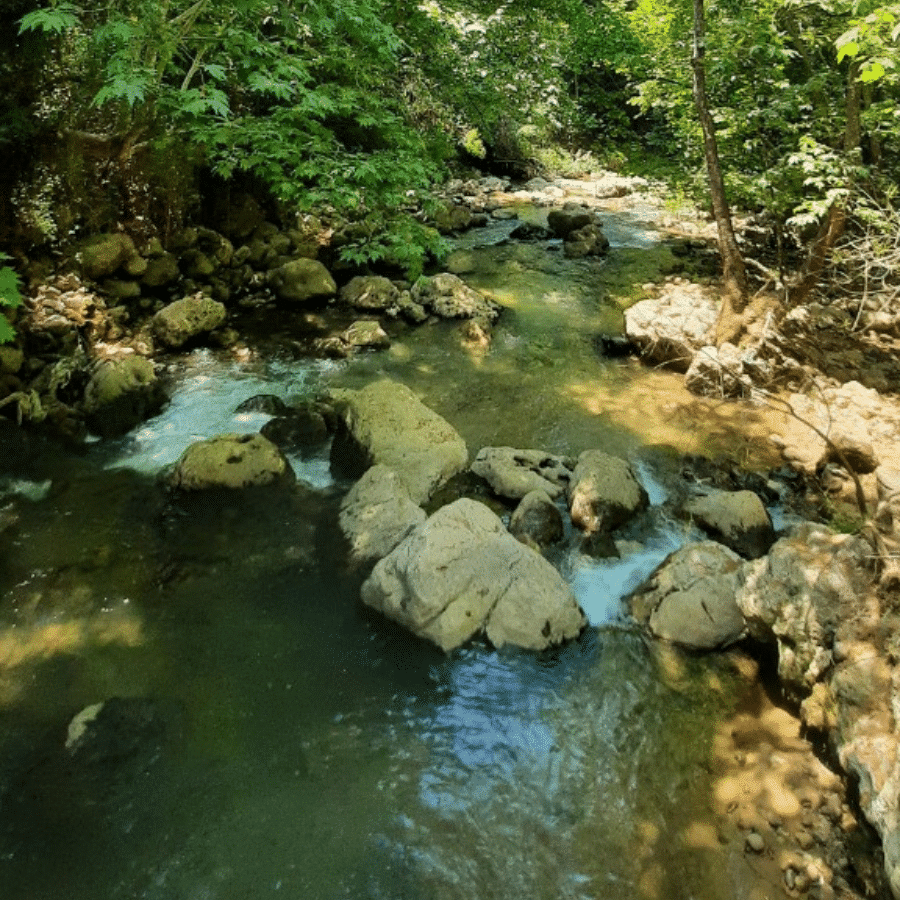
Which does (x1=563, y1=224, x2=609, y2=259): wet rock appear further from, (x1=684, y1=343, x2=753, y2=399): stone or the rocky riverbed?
(x1=684, y1=343, x2=753, y2=399): stone

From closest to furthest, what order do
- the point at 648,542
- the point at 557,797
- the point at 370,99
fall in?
the point at 557,797, the point at 648,542, the point at 370,99

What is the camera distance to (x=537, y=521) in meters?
5.43

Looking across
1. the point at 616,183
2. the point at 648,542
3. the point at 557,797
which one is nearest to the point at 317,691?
the point at 557,797

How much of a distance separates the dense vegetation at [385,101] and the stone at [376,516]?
2356 mm

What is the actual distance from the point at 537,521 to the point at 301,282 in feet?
22.2

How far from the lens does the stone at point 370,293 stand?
33.9 ft

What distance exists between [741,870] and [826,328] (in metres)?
8.54

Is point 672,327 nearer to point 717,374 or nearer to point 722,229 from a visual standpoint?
point 717,374

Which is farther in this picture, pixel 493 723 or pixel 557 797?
pixel 493 723

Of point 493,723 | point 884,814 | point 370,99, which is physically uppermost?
point 370,99

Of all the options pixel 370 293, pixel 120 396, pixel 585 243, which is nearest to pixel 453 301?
pixel 370 293

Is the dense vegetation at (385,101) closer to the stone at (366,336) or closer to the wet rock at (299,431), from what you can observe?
the stone at (366,336)

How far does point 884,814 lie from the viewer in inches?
113

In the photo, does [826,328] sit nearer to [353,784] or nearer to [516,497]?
[516,497]
